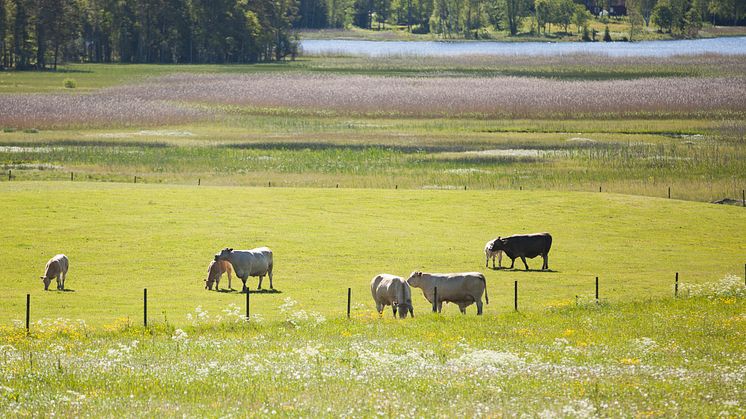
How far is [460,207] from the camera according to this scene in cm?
5888

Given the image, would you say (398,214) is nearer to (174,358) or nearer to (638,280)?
(638,280)

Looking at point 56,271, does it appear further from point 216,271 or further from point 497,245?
point 497,245

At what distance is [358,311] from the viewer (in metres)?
34.9

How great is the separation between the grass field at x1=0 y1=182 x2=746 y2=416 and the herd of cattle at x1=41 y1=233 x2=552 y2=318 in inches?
29.1

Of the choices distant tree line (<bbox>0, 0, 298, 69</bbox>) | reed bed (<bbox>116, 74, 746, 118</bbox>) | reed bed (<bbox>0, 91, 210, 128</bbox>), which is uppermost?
distant tree line (<bbox>0, 0, 298, 69</bbox>)

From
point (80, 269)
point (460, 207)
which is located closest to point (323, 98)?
point (460, 207)

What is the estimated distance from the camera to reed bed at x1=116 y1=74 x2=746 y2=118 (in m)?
117

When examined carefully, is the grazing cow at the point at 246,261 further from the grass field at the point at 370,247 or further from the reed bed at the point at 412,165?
the reed bed at the point at 412,165

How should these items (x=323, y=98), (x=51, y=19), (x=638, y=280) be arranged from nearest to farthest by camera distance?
(x=638, y=280) < (x=323, y=98) < (x=51, y=19)

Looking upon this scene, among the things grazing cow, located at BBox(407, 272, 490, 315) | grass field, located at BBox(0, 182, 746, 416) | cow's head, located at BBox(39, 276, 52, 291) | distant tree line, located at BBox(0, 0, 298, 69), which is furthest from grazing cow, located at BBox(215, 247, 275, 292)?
distant tree line, located at BBox(0, 0, 298, 69)

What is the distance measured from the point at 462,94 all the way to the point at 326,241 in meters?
83.2

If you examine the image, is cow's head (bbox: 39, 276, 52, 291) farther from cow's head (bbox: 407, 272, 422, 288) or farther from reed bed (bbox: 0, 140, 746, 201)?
reed bed (bbox: 0, 140, 746, 201)

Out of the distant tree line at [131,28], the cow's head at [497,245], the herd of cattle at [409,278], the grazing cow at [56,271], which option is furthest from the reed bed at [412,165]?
the distant tree line at [131,28]

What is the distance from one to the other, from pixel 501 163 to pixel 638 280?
37.9 meters
